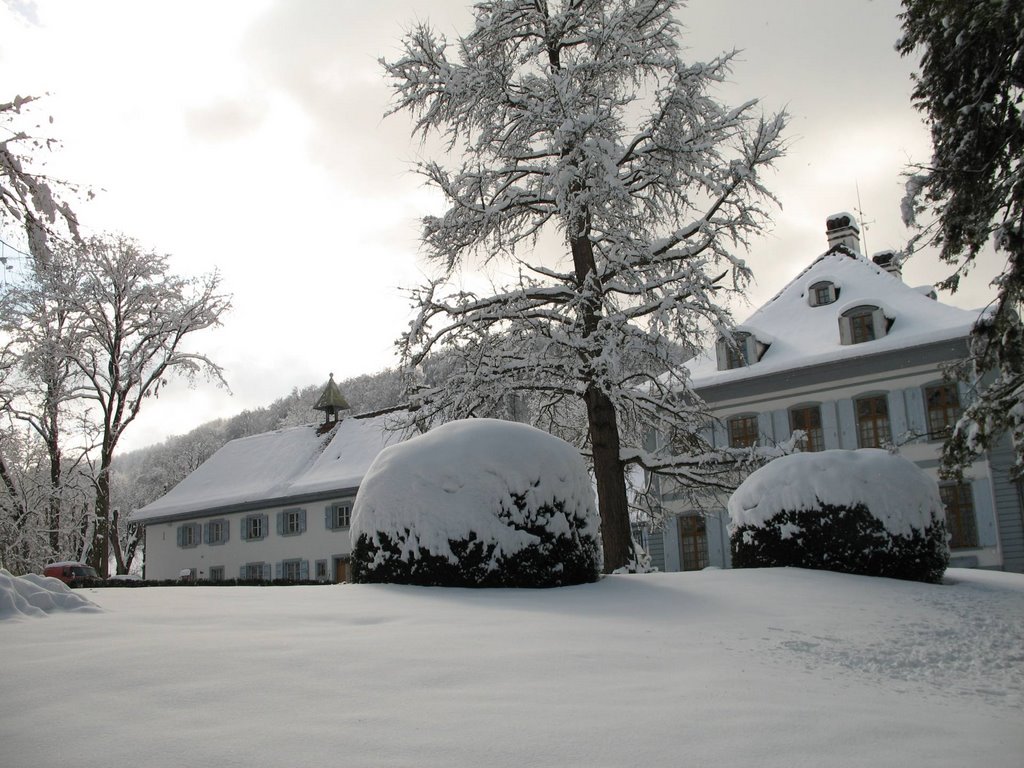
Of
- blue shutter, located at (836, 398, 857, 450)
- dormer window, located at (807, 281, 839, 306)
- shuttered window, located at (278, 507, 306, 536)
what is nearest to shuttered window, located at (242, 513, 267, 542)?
shuttered window, located at (278, 507, 306, 536)

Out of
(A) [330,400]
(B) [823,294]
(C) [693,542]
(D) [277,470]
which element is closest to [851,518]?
(C) [693,542]

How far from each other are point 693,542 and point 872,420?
6.45 metres

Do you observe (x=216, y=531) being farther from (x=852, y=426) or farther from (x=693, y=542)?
(x=852, y=426)

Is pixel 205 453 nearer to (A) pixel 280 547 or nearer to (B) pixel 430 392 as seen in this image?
(A) pixel 280 547

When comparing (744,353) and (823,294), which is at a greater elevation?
(823,294)

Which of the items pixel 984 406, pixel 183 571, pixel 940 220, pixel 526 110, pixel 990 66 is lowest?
pixel 183 571

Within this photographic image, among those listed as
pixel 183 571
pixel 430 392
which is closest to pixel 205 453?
pixel 183 571

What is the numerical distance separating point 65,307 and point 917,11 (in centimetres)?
2639

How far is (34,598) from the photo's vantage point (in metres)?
6.09

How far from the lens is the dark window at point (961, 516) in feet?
77.0

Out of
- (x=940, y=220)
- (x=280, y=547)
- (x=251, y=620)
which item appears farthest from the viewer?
(x=280, y=547)

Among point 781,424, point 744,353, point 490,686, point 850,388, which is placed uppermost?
point 744,353

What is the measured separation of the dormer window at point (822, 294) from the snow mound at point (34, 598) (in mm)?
25477

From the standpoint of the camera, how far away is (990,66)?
10844 millimetres
